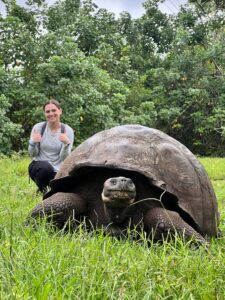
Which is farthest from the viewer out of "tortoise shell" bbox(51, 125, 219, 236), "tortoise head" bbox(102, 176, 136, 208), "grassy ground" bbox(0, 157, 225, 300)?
"tortoise shell" bbox(51, 125, 219, 236)

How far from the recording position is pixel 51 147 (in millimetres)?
4566

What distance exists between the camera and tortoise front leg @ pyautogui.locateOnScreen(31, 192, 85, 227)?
8.63 feet

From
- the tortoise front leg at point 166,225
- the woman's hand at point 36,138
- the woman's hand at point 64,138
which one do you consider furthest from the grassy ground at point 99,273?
the woman's hand at point 36,138

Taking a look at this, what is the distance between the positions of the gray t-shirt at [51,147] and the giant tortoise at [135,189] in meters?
1.64

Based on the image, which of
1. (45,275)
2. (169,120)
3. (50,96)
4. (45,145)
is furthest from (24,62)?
(45,275)

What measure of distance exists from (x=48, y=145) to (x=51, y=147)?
0.03 m

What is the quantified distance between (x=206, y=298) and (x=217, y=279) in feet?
0.45

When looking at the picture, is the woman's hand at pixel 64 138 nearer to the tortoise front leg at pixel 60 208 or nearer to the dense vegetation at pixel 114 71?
the tortoise front leg at pixel 60 208

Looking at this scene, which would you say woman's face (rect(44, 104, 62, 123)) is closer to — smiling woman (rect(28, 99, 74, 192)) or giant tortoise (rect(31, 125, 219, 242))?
smiling woman (rect(28, 99, 74, 192))

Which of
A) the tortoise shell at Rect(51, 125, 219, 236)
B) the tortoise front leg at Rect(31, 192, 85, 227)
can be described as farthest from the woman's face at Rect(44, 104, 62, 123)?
the tortoise front leg at Rect(31, 192, 85, 227)

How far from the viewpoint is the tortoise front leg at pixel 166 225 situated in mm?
2402

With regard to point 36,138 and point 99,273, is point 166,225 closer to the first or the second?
point 99,273

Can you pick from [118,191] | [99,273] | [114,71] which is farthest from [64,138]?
[114,71]

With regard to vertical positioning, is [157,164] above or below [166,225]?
above
